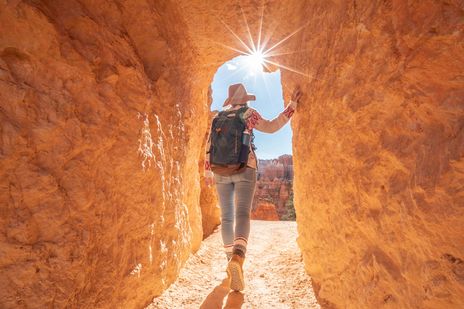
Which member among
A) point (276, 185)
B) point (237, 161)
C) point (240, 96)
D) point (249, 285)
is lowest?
point (276, 185)

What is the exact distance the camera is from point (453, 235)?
1.22 meters

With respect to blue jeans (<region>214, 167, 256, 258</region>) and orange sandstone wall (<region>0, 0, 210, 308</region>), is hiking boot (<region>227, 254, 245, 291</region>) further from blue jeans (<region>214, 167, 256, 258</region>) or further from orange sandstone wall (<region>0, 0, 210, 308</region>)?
orange sandstone wall (<region>0, 0, 210, 308</region>)

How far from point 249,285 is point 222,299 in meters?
0.44

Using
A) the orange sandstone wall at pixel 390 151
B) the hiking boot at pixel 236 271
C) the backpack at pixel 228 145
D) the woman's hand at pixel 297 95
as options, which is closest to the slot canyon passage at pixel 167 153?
the orange sandstone wall at pixel 390 151

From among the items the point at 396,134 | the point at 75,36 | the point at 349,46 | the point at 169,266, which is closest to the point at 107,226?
the point at 169,266

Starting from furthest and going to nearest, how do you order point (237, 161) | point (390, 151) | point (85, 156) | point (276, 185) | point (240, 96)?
point (276, 185) < point (240, 96) < point (237, 161) < point (85, 156) < point (390, 151)

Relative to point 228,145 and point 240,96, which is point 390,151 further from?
point 240,96

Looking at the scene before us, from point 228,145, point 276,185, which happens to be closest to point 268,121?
point 228,145

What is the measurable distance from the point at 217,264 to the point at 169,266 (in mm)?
1141

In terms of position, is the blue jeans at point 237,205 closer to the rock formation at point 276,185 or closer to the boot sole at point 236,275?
the boot sole at point 236,275

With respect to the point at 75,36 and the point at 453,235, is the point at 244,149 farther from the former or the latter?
the point at 453,235

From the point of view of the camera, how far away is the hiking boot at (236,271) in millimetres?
2545

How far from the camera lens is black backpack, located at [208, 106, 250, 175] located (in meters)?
2.88

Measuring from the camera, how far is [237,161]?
2.86 metres
